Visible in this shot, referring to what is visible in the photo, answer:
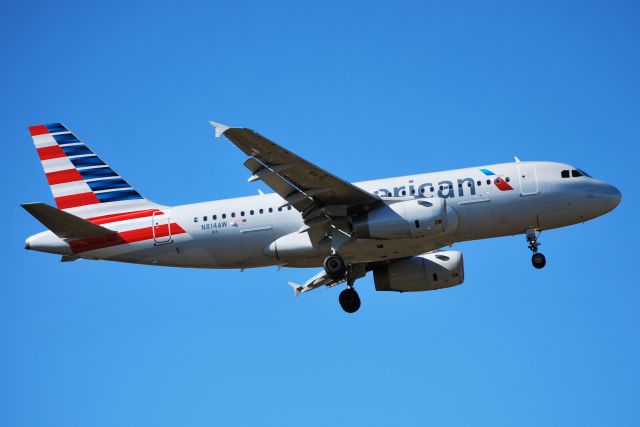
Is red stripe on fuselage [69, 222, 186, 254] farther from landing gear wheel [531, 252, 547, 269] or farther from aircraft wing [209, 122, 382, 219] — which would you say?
landing gear wheel [531, 252, 547, 269]

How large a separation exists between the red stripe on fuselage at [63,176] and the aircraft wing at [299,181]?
11.0 m

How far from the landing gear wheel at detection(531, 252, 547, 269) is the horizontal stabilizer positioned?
17118 mm

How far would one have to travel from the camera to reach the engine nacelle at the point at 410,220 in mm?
33656

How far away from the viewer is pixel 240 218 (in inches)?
1455

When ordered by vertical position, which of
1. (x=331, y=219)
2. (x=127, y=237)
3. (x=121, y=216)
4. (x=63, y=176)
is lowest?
(x=331, y=219)

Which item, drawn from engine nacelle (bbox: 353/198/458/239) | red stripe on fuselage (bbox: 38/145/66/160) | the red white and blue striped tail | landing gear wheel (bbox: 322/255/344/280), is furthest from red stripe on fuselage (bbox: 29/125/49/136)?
engine nacelle (bbox: 353/198/458/239)

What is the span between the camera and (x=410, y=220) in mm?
33781

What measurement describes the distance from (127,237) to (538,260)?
16.7m

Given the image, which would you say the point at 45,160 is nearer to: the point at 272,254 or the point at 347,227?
the point at 272,254

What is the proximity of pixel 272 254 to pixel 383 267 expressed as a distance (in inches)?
245

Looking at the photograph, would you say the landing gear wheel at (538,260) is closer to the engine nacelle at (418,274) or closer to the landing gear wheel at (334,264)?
the engine nacelle at (418,274)

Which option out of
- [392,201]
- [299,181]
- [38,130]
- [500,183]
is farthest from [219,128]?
[38,130]

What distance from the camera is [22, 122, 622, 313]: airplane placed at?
3406 centimetres

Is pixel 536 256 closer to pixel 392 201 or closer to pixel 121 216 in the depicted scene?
pixel 392 201
